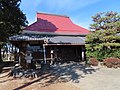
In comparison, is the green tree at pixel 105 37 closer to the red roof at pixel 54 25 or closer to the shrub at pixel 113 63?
the shrub at pixel 113 63

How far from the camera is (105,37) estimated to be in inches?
764

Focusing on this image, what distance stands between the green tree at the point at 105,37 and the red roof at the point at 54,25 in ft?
20.8

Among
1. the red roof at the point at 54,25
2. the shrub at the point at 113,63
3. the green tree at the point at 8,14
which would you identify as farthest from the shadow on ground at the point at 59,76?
the red roof at the point at 54,25

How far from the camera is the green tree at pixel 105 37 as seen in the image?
19.3 metres

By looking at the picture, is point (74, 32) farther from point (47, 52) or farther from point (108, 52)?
point (108, 52)

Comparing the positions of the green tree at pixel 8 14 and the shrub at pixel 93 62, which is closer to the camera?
the green tree at pixel 8 14

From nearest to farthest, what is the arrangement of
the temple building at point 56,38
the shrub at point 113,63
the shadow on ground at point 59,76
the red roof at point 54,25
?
the shadow on ground at point 59,76, the shrub at point 113,63, the temple building at point 56,38, the red roof at point 54,25

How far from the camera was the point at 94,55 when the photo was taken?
20516mm

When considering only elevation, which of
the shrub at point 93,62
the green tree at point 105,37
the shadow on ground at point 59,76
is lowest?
the shadow on ground at point 59,76

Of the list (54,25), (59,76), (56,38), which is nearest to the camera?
(59,76)

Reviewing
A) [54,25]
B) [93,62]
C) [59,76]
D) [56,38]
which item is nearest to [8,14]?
[59,76]

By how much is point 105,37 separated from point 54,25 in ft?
30.9

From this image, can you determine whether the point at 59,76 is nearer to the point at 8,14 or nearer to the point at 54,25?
the point at 8,14

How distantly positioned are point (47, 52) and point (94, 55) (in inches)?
259
